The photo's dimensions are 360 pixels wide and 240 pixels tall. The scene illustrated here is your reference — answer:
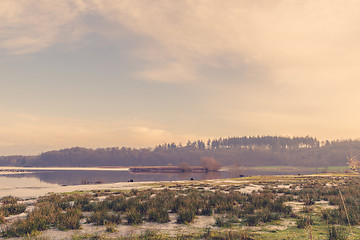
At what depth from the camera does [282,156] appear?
185875mm

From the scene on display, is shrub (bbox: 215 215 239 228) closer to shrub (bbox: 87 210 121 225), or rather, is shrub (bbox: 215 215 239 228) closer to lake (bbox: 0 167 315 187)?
shrub (bbox: 87 210 121 225)

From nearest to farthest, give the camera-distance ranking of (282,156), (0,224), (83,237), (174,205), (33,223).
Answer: (83,237), (33,223), (0,224), (174,205), (282,156)

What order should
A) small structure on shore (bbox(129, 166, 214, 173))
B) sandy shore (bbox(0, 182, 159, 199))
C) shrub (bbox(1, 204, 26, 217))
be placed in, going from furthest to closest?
small structure on shore (bbox(129, 166, 214, 173))
sandy shore (bbox(0, 182, 159, 199))
shrub (bbox(1, 204, 26, 217))

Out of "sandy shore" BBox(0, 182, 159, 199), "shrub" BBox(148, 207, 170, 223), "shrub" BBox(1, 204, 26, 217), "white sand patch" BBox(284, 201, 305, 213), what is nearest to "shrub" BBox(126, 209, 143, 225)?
"shrub" BBox(148, 207, 170, 223)

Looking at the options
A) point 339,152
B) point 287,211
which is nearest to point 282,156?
point 339,152

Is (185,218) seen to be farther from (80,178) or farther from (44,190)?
(80,178)

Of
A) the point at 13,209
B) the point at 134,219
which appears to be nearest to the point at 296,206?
the point at 134,219

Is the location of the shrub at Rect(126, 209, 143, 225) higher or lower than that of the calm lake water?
higher

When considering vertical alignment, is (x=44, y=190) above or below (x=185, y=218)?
below

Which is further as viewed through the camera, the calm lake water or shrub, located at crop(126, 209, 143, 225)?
the calm lake water

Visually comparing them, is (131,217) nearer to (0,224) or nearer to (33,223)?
(33,223)

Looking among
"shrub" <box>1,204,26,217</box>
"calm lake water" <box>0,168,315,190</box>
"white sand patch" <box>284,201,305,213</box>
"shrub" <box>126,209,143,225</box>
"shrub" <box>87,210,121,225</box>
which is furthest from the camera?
"calm lake water" <box>0,168,315,190</box>

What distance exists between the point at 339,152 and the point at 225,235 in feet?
633


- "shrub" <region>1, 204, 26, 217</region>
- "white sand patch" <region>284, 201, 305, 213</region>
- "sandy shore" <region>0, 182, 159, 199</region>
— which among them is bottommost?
"sandy shore" <region>0, 182, 159, 199</region>
